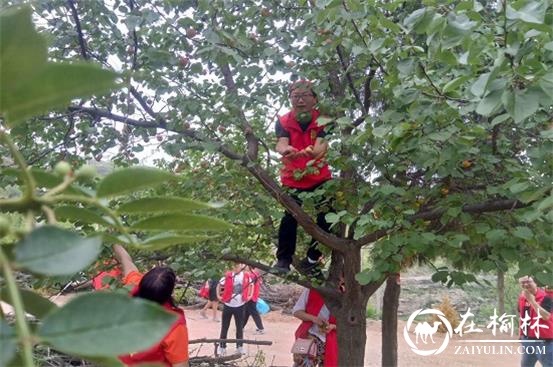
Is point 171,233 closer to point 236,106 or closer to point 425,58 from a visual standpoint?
point 425,58

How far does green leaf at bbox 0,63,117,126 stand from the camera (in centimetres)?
33

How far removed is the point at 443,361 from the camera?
836cm

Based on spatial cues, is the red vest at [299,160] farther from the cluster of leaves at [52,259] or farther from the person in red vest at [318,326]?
the cluster of leaves at [52,259]

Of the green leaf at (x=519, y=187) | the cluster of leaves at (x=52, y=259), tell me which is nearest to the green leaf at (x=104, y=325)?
the cluster of leaves at (x=52, y=259)

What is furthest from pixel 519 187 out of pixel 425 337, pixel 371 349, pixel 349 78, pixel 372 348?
pixel 425 337

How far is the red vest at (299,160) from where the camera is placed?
3.29 metres

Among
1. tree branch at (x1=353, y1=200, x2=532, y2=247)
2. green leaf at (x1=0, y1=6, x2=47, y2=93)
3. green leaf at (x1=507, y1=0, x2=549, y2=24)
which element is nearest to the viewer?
green leaf at (x1=0, y1=6, x2=47, y2=93)

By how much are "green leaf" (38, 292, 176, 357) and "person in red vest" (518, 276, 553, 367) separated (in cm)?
548

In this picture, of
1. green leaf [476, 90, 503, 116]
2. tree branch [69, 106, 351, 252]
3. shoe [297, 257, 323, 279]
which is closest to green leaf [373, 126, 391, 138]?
green leaf [476, 90, 503, 116]

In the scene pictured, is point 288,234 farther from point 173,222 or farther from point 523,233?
point 173,222

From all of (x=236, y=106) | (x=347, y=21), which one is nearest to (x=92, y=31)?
(x=236, y=106)

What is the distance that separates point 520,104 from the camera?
157 cm

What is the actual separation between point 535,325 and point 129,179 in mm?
5884

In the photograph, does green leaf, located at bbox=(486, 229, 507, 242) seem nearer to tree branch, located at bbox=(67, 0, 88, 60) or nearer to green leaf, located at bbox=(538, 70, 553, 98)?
green leaf, located at bbox=(538, 70, 553, 98)
